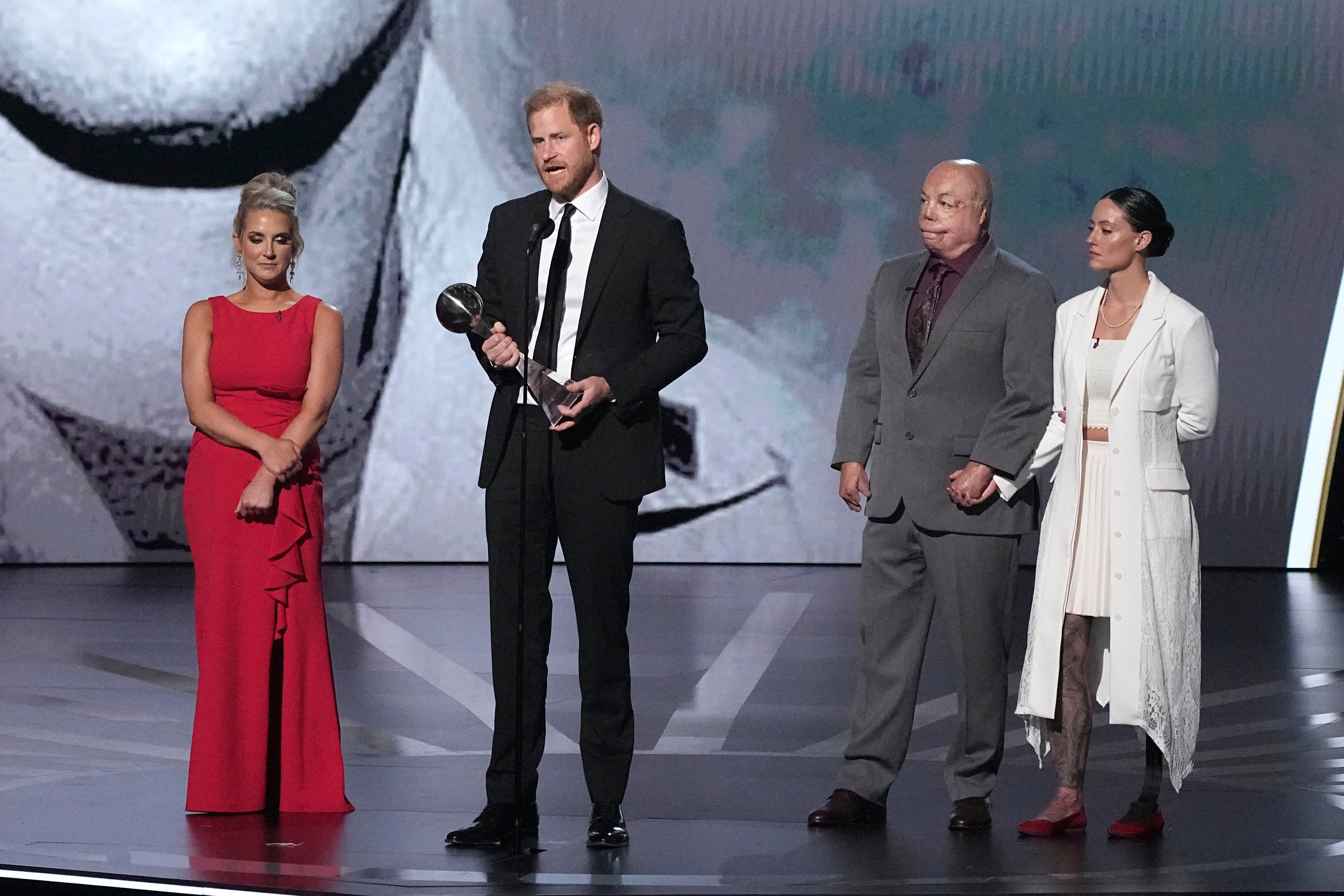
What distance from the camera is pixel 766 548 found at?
919 cm

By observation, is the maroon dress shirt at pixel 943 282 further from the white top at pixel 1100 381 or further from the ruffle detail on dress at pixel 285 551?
the ruffle detail on dress at pixel 285 551

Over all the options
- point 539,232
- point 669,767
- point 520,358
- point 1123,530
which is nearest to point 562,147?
point 539,232

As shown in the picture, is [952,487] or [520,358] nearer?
[520,358]

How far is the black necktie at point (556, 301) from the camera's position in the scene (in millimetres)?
3346

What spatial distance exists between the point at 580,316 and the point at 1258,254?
6.52 meters

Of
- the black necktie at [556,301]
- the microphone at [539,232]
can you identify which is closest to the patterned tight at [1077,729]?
the black necktie at [556,301]

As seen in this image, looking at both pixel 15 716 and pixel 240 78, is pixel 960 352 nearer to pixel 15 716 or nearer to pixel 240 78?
pixel 15 716

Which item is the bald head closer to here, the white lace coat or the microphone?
the white lace coat

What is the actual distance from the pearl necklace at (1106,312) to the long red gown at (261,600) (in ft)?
5.75

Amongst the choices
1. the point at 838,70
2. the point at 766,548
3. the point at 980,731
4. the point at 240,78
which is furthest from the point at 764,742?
the point at 240,78

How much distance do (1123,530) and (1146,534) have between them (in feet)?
0.15

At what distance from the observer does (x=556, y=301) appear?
133 inches

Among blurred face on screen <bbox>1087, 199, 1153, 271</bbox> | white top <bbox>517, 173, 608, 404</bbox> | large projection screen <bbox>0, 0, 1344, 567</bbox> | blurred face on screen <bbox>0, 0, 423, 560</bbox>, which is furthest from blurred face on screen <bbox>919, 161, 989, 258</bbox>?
blurred face on screen <bbox>0, 0, 423, 560</bbox>

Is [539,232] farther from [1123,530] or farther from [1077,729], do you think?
[1077,729]
